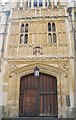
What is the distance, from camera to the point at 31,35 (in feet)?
38.8

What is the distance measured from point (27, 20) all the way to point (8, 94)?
15.9ft

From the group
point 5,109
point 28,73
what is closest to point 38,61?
point 28,73

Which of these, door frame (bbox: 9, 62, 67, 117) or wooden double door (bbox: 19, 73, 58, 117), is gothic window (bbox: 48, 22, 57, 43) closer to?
door frame (bbox: 9, 62, 67, 117)

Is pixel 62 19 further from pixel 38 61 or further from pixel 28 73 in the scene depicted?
pixel 28 73

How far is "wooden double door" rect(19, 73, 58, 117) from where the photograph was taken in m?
10.2

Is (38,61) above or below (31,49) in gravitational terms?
below

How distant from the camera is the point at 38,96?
410 inches

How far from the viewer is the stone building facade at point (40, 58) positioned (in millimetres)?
10125

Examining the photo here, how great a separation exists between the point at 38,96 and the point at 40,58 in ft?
6.81

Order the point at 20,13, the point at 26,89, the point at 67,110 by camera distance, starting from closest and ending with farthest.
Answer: the point at 67,110 < the point at 26,89 < the point at 20,13

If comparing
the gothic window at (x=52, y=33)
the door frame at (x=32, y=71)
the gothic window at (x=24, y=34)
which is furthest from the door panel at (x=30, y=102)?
the gothic window at (x=52, y=33)

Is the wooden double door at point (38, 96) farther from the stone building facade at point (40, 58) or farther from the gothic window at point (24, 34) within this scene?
the gothic window at point (24, 34)

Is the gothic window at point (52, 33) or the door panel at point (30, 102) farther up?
the gothic window at point (52, 33)

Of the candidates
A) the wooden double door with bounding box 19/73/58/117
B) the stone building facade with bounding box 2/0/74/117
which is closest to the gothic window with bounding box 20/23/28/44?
the stone building facade with bounding box 2/0/74/117
